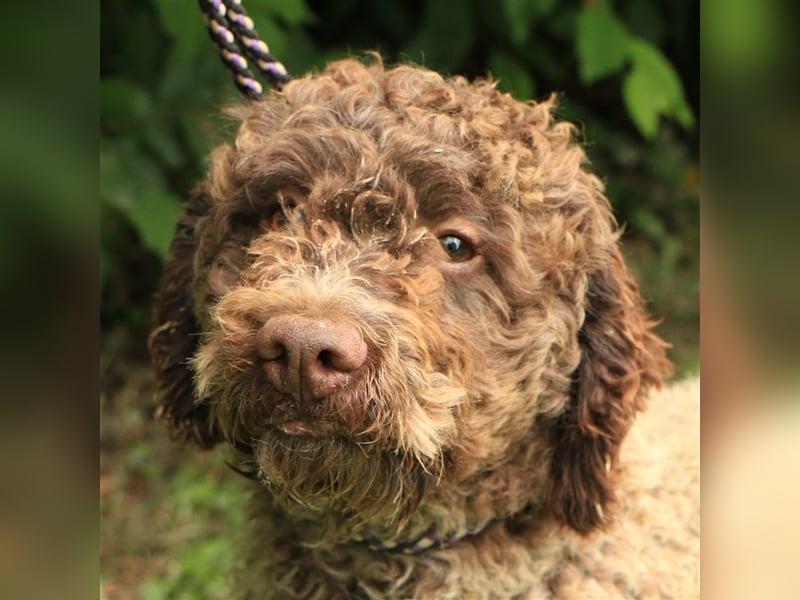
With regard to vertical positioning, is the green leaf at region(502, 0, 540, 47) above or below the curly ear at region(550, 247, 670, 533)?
above

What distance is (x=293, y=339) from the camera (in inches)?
57.1

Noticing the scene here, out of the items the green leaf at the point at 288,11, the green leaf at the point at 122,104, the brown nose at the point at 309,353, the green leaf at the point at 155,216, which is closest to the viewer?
the brown nose at the point at 309,353

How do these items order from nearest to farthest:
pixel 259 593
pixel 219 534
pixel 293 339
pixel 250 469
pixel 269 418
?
pixel 293 339, pixel 269 418, pixel 250 469, pixel 259 593, pixel 219 534

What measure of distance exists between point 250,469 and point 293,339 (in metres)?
0.57

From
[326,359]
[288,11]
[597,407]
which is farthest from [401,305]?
[288,11]

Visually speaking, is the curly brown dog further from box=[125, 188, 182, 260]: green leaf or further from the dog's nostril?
box=[125, 188, 182, 260]: green leaf

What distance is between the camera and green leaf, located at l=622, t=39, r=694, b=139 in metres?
3.67

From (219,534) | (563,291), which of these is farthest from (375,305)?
(219,534)

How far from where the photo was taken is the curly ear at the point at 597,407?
199cm

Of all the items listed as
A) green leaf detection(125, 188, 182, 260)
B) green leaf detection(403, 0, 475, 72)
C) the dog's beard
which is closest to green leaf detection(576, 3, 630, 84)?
green leaf detection(403, 0, 475, 72)

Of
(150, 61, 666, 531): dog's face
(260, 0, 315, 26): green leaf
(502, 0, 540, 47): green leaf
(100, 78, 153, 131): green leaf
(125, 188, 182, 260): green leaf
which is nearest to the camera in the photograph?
(150, 61, 666, 531): dog's face

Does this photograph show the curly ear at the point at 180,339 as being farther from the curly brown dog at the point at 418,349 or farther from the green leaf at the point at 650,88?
the green leaf at the point at 650,88

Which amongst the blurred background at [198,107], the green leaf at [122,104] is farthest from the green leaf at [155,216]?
the green leaf at [122,104]
